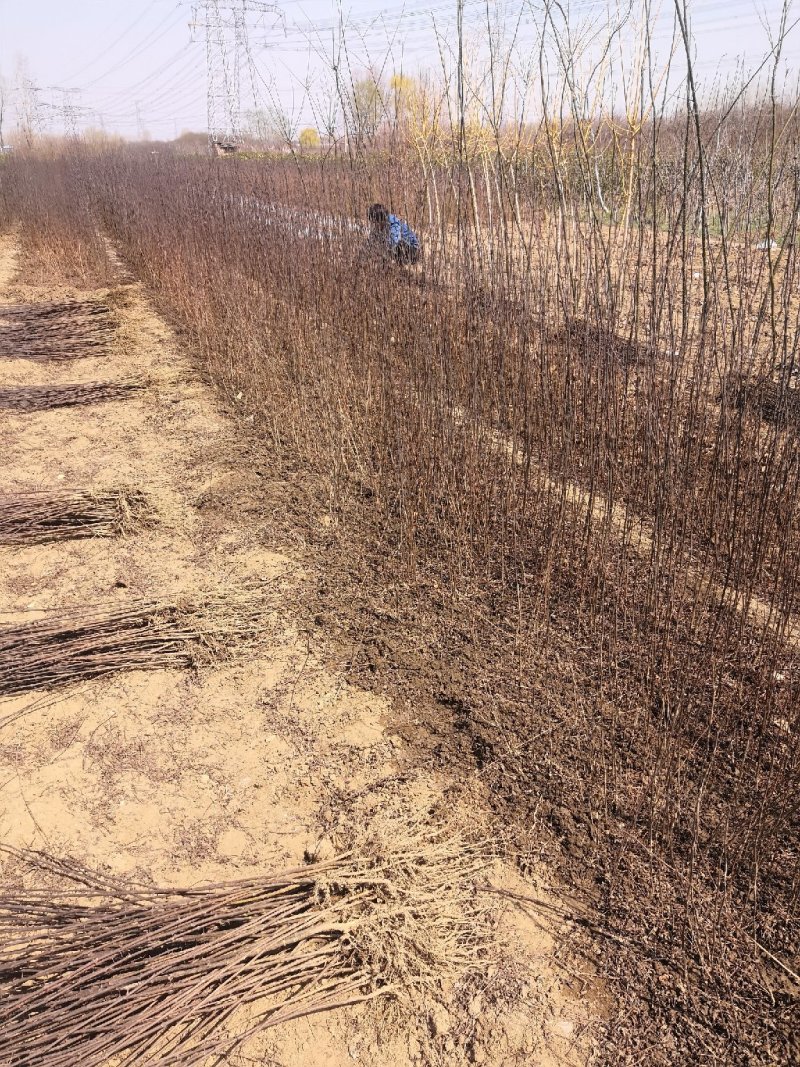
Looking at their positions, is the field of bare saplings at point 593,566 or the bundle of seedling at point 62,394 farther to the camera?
the bundle of seedling at point 62,394

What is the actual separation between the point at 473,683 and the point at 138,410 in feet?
11.1

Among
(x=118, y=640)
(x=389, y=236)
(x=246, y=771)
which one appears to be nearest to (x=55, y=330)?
(x=389, y=236)

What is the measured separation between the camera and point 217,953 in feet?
4.53

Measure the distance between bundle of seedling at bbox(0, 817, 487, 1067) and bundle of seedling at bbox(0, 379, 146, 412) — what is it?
12.5 feet

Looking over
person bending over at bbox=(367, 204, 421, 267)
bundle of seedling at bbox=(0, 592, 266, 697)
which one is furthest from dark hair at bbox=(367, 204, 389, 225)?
bundle of seedling at bbox=(0, 592, 266, 697)

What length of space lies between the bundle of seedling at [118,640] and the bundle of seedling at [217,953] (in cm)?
82

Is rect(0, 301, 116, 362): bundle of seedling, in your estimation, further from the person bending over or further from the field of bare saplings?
the person bending over

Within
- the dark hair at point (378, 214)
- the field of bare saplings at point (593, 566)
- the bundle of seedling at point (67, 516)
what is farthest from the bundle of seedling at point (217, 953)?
the dark hair at point (378, 214)

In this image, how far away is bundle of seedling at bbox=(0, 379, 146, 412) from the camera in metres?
4.62

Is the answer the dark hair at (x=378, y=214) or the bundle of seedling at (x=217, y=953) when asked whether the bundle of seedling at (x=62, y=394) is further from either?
the bundle of seedling at (x=217, y=953)

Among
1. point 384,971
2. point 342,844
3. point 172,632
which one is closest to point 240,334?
point 172,632

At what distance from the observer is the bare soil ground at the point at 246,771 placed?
52.1 inches

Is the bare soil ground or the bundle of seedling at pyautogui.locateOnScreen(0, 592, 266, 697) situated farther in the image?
the bundle of seedling at pyautogui.locateOnScreen(0, 592, 266, 697)

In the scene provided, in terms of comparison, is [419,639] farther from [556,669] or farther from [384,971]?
[384,971]
